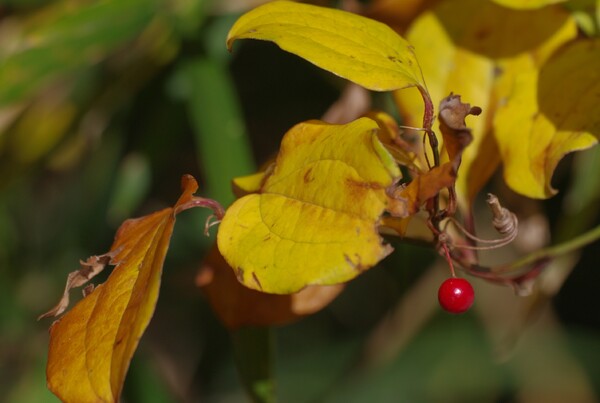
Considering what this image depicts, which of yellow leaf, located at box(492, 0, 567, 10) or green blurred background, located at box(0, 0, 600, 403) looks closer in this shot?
yellow leaf, located at box(492, 0, 567, 10)

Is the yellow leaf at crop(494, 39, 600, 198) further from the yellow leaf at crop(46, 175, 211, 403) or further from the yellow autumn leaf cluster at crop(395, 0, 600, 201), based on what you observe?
the yellow leaf at crop(46, 175, 211, 403)

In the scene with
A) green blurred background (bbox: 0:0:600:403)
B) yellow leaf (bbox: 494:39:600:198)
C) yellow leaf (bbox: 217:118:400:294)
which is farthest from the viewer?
green blurred background (bbox: 0:0:600:403)

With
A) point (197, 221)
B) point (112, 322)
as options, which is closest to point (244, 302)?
point (112, 322)

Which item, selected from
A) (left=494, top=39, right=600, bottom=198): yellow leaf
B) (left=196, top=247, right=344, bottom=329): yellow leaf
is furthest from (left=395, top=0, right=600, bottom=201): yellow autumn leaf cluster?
(left=196, top=247, right=344, bottom=329): yellow leaf

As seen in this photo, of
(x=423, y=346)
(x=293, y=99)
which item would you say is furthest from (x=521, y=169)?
(x=423, y=346)

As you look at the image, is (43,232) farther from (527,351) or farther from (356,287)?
(527,351)

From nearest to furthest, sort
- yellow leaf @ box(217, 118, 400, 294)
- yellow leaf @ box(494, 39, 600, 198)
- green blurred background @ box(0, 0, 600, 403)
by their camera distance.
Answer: yellow leaf @ box(217, 118, 400, 294) < yellow leaf @ box(494, 39, 600, 198) < green blurred background @ box(0, 0, 600, 403)
